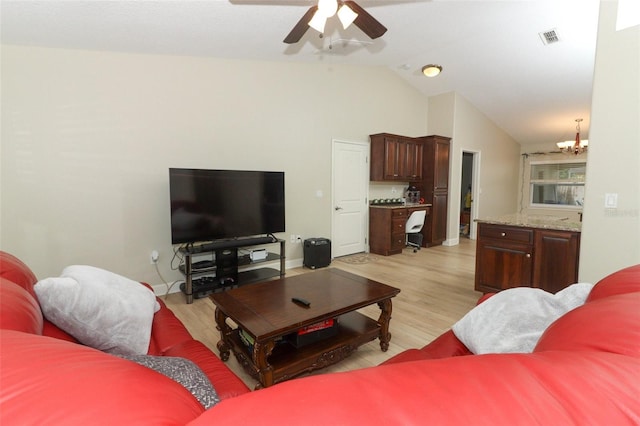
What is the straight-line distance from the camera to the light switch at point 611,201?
2.05 meters

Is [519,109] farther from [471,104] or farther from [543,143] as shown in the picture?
[543,143]

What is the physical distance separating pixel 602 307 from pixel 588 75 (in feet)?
19.8

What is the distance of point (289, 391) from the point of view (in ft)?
1.33

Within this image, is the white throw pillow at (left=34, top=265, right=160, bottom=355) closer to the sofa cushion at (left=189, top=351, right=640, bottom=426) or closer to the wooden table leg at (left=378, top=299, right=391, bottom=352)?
the sofa cushion at (left=189, top=351, right=640, bottom=426)

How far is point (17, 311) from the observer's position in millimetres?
815

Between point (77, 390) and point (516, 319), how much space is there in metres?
1.41

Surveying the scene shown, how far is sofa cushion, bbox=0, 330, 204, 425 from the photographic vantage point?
37 centimetres

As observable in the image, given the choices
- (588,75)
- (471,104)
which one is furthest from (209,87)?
(588,75)

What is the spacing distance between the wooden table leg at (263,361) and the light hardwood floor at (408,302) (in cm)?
34

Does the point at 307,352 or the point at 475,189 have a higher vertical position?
the point at 475,189

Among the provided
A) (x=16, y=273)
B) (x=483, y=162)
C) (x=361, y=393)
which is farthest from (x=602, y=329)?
(x=483, y=162)

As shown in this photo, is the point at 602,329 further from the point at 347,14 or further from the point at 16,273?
the point at 347,14

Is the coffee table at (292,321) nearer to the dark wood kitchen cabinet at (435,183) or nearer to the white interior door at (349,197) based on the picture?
the white interior door at (349,197)

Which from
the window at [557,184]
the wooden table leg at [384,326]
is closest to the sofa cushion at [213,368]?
the wooden table leg at [384,326]
